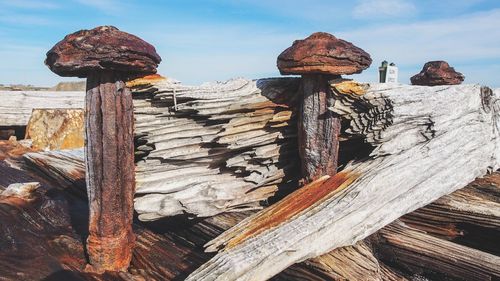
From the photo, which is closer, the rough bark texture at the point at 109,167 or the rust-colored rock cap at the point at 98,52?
the rust-colored rock cap at the point at 98,52

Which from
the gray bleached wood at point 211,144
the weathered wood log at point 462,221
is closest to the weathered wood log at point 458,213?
the weathered wood log at point 462,221

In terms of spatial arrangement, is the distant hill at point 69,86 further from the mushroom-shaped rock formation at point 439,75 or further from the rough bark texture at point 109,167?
the rough bark texture at point 109,167

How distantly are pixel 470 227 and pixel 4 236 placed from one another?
3.53 meters

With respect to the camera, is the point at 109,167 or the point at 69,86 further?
the point at 69,86

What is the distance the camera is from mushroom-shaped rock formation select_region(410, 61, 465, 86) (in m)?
5.61

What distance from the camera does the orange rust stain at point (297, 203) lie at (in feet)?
9.34

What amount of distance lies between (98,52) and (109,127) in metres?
0.47

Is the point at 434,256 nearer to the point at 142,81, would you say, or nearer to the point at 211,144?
the point at 211,144

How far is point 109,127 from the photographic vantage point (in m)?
2.88

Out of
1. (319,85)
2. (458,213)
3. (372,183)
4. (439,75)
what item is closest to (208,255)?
(372,183)

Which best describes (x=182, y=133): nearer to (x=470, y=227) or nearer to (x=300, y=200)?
(x=300, y=200)

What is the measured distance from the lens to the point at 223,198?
3375 mm

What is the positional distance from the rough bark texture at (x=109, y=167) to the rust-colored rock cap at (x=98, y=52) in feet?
0.51

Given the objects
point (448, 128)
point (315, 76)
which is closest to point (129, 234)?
point (315, 76)
